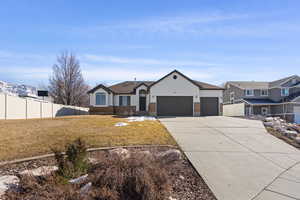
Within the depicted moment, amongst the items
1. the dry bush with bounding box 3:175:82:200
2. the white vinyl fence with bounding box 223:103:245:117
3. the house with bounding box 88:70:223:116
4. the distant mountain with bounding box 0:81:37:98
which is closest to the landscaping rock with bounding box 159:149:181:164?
the dry bush with bounding box 3:175:82:200

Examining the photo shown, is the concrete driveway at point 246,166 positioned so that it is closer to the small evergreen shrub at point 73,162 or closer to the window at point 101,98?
the small evergreen shrub at point 73,162

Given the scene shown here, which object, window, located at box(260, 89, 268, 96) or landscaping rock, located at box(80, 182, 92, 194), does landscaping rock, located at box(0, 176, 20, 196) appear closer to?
landscaping rock, located at box(80, 182, 92, 194)

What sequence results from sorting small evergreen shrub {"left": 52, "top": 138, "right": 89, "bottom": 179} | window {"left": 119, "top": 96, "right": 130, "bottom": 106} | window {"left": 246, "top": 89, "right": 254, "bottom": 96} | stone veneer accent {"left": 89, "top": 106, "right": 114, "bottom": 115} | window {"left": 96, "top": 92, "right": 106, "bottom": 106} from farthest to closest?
window {"left": 246, "top": 89, "right": 254, "bottom": 96} → window {"left": 119, "top": 96, "right": 130, "bottom": 106} → window {"left": 96, "top": 92, "right": 106, "bottom": 106} → stone veneer accent {"left": 89, "top": 106, "right": 114, "bottom": 115} → small evergreen shrub {"left": 52, "top": 138, "right": 89, "bottom": 179}

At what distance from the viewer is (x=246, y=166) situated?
515cm

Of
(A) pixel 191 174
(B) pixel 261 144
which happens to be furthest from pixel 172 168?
(B) pixel 261 144

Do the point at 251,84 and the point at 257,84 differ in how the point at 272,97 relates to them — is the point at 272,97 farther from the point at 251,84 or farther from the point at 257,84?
the point at 251,84

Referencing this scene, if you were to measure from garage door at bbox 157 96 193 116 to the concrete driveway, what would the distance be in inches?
490

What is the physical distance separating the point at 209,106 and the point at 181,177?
60.1ft

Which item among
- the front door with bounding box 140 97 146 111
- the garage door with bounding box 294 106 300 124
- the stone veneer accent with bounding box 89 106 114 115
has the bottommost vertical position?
the garage door with bounding box 294 106 300 124

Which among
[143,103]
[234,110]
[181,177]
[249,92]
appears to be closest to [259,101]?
[249,92]

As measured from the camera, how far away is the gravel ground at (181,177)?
3.56 meters

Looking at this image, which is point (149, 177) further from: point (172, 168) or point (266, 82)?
point (266, 82)

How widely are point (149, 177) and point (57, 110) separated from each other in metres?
23.5

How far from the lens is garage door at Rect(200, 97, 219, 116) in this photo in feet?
70.2
